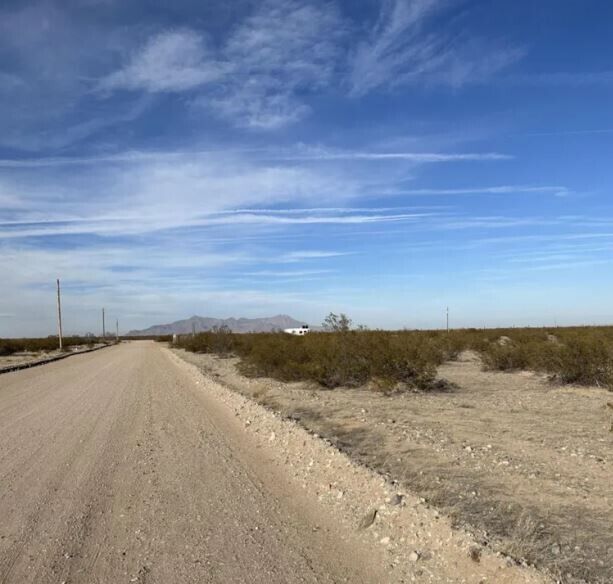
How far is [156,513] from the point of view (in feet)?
24.4

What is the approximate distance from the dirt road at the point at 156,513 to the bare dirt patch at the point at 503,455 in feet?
4.53

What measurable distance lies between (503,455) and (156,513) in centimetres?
515

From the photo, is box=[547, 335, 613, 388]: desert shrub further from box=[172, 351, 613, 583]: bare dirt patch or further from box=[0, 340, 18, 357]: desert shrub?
→ box=[0, 340, 18, 357]: desert shrub

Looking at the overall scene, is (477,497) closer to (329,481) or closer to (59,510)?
(329,481)

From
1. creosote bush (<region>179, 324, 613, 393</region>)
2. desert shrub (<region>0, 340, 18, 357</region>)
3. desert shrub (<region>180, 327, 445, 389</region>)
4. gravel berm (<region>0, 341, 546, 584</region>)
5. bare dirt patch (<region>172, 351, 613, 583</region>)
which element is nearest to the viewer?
gravel berm (<region>0, 341, 546, 584</region>)

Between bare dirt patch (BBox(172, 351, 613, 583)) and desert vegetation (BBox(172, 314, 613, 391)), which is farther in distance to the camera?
desert vegetation (BBox(172, 314, 613, 391))

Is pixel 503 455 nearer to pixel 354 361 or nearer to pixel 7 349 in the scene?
pixel 354 361

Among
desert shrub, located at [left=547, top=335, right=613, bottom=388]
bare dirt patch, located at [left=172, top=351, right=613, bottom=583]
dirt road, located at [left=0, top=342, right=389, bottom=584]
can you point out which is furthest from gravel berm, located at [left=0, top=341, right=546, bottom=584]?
desert shrub, located at [left=547, top=335, right=613, bottom=388]

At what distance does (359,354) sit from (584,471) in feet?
43.3

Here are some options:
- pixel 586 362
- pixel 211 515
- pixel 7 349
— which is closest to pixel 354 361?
pixel 586 362

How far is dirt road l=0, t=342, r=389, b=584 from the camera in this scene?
225 inches

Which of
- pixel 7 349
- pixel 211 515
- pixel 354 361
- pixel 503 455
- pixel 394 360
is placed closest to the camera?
pixel 211 515

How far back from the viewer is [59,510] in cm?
764

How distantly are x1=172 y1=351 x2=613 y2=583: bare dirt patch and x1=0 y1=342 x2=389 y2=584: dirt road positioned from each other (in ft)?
4.53
